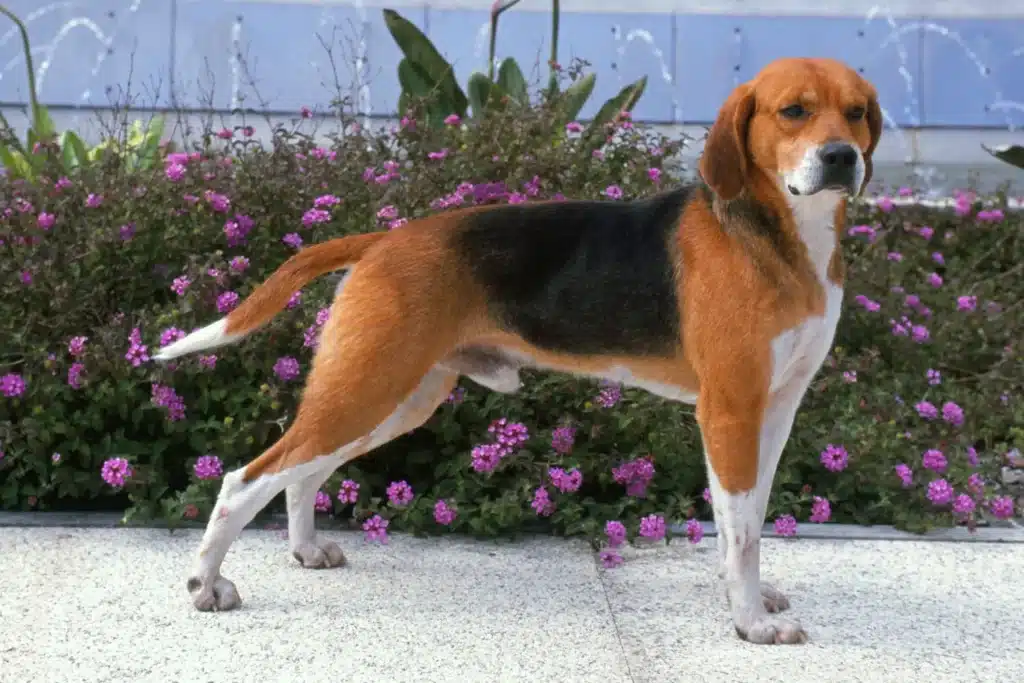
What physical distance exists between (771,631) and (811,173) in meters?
1.26

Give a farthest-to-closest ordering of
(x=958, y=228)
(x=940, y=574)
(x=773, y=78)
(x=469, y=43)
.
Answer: (x=469, y=43) → (x=958, y=228) → (x=940, y=574) → (x=773, y=78)

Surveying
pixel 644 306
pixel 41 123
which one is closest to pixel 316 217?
pixel 644 306

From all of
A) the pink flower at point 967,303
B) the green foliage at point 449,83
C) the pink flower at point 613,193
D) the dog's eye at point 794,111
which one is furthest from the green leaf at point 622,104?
the dog's eye at point 794,111

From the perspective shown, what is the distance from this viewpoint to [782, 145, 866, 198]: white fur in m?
2.81

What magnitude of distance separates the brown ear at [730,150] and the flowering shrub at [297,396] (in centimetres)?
132

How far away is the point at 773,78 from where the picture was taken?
3.01 m

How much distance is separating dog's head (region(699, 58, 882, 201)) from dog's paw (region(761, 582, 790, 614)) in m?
1.19

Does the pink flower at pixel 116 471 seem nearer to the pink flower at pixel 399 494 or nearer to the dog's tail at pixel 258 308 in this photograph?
the dog's tail at pixel 258 308

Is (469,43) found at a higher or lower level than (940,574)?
higher

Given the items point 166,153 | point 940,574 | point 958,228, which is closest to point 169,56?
point 166,153

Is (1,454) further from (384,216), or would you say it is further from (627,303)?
(627,303)

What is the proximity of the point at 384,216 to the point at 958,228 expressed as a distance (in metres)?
4.08

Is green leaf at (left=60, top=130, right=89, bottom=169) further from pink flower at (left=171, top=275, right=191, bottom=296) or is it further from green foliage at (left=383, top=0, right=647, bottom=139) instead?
pink flower at (left=171, top=275, right=191, bottom=296)

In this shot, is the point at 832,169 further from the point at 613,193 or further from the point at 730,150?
the point at 613,193
